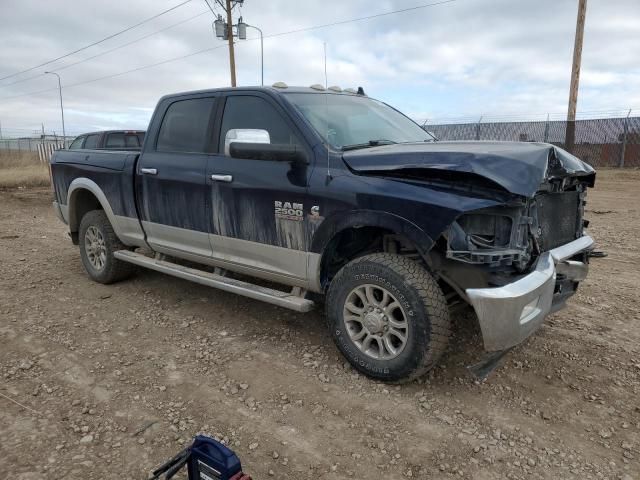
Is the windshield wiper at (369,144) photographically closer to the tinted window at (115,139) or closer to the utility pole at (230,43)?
the tinted window at (115,139)

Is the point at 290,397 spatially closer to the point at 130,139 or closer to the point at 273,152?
the point at 273,152

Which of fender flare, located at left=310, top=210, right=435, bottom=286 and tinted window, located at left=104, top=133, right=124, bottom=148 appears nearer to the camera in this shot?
fender flare, located at left=310, top=210, right=435, bottom=286

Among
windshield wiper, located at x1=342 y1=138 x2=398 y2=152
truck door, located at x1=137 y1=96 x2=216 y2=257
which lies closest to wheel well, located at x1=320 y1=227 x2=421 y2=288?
windshield wiper, located at x1=342 y1=138 x2=398 y2=152

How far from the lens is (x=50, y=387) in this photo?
10.9ft

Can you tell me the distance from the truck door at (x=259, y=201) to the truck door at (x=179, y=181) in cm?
15

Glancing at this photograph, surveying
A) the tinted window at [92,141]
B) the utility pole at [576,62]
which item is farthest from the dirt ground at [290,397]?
the utility pole at [576,62]

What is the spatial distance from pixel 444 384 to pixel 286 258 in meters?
1.41

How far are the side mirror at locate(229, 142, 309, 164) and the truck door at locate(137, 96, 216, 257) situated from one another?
0.81m

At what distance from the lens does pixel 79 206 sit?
5848mm

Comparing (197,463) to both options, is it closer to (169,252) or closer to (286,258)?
(286,258)

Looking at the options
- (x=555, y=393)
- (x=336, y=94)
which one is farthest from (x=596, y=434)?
(x=336, y=94)

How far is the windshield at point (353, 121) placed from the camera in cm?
369

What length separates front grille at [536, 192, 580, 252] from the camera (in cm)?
324

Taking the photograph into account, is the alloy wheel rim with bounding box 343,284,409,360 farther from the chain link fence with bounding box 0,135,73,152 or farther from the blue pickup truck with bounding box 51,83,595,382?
the chain link fence with bounding box 0,135,73,152
